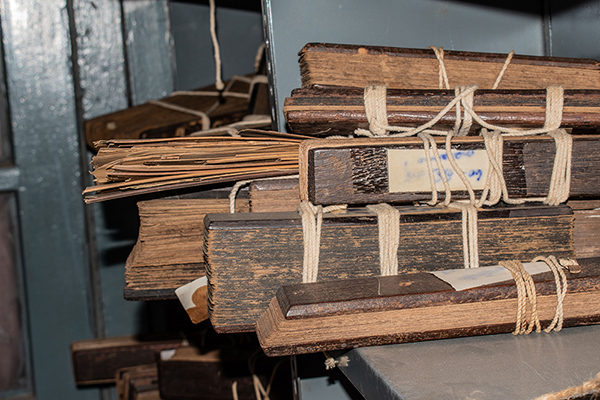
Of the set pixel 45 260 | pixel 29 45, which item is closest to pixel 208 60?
pixel 29 45

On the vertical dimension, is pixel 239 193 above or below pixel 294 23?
below

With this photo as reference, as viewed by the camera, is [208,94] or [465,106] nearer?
[465,106]

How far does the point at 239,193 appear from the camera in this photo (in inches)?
30.9

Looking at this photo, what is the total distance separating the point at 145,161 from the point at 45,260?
4.27 ft

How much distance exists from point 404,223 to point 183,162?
344 millimetres

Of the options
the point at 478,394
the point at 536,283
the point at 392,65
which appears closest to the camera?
the point at 478,394

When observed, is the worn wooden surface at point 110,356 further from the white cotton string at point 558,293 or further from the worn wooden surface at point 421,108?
the white cotton string at point 558,293

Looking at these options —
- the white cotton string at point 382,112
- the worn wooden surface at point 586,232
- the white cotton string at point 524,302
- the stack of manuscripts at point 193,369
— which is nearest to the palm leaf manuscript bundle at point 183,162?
the white cotton string at point 382,112

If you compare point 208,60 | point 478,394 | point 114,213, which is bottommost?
point 478,394

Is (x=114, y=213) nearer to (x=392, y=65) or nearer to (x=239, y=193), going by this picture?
(x=239, y=193)

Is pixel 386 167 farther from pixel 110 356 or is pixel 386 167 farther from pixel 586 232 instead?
pixel 110 356

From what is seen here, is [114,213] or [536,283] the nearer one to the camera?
[536,283]

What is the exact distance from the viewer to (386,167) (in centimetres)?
63

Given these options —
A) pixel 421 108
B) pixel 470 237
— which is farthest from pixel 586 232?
pixel 421 108
